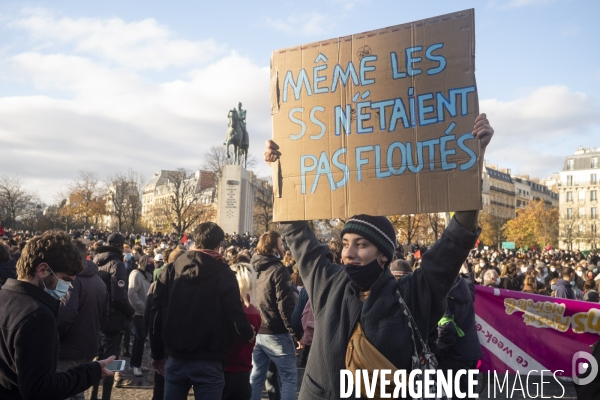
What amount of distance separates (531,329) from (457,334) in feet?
9.42

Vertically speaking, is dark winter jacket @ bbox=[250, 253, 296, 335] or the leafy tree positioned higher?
the leafy tree

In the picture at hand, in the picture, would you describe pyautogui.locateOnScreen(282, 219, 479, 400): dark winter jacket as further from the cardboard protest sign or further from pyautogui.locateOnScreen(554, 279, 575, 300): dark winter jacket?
pyautogui.locateOnScreen(554, 279, 575, 300): dark winter jacket

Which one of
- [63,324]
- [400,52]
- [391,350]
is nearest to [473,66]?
[400,52]

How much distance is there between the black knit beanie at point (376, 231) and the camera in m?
2.85

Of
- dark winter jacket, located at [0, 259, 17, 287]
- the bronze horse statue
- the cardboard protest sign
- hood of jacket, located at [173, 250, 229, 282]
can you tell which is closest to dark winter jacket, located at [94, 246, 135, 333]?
dark winter jacket, located at [0, 259, 17, 287]

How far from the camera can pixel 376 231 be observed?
2.87 m

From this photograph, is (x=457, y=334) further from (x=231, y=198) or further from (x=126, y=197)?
(x=126, y=197)

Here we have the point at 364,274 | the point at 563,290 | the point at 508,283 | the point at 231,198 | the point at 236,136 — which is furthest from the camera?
the point at 236,136

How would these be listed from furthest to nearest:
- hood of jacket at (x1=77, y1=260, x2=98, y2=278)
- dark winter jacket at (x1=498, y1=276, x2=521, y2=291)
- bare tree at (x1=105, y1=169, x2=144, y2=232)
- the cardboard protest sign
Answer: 1. bare tree at (x1=105, y1=169, x2=144, y2=232)
2. dark winter jacket at (x1=498, y1=276, x2=521, y2=291)
3. hood of jacket at (x1=77, y1=260, x2=98, y2=278)
4. the cardboard protest sign

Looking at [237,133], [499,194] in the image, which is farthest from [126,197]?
[499,194]

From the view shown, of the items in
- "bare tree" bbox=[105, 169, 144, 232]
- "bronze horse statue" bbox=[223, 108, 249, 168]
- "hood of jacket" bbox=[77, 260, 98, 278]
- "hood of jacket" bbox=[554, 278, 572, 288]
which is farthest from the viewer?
"bare tree" bbox=[105, 169, 144, 232]

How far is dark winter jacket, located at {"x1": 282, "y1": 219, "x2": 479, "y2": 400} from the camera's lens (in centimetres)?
261

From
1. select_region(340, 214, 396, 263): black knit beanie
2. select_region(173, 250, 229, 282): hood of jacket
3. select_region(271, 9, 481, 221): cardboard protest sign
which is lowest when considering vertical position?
select_region(173, 250, 229, 282): hood of jacket

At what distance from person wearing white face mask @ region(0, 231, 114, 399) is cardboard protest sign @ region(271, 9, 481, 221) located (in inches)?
51.1
